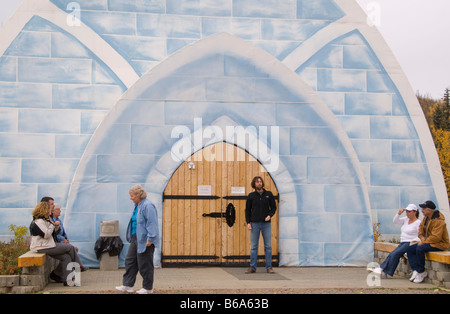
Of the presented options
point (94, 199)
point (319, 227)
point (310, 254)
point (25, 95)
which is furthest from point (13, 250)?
point (319, 227)

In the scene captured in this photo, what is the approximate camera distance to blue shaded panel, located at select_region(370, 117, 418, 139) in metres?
12.0

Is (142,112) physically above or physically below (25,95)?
below

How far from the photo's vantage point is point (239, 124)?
38.0 feet

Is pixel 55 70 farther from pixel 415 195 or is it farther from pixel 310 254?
pixel 415 195

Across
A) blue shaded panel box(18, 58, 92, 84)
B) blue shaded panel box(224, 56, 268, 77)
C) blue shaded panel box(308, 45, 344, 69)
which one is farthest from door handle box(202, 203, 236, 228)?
blue shaded panel box(18, 58, 92, 84)

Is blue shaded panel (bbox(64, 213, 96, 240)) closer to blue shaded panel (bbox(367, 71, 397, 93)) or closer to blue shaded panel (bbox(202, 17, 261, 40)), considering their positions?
blue shaded panel (bbox(202, 17, 261, 40))

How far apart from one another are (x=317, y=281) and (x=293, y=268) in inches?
64.0

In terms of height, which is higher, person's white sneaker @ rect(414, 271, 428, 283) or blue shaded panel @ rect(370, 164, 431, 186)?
blue shaded panel @ rect(370, 164, 431, 186)

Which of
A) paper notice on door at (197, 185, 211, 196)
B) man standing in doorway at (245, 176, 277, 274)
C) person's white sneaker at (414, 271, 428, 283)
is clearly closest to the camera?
person's white sneaker at (414, 271, 428, 283)

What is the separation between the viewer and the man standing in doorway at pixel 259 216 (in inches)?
419

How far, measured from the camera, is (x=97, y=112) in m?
11.3

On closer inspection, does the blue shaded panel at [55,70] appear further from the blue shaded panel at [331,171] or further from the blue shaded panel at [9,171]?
the blue shaded panel at [331,171]

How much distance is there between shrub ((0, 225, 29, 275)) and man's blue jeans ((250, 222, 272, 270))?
3.87 metres

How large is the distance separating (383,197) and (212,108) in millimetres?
3804
